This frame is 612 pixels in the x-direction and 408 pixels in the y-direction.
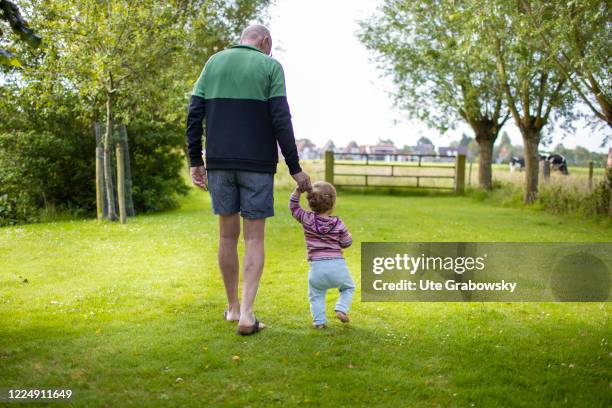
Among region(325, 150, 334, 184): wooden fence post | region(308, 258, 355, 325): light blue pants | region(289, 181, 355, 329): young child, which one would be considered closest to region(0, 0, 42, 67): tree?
region(289, 181, 355, 329): young child

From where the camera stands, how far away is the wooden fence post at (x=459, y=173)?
2334 centimetres

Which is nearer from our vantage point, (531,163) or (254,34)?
(254,34)

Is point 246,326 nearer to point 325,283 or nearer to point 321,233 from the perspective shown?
point 325,283

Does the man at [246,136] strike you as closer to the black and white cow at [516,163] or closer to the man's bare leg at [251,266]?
the man's bare leg at [251,266]

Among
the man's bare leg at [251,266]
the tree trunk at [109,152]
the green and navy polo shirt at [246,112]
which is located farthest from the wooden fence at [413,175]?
the green and navy polo shirt at [246,112]

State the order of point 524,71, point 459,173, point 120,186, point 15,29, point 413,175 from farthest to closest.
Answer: point 413,175
point 459,173
point 524,71
point 120,186
point 15,29

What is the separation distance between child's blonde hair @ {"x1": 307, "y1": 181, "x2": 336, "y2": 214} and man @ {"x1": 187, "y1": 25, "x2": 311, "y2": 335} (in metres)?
0.23

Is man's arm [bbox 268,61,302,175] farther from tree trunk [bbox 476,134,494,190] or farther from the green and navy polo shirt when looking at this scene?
tree trunk [bbox 476,134,494,190]

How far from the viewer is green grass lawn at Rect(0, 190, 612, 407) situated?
3682mm

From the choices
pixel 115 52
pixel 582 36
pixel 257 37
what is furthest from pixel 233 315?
pixel 582 36

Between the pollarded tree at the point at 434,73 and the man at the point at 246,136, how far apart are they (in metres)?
14.6

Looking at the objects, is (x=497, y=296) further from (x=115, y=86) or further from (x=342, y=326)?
(x=115, y=86)

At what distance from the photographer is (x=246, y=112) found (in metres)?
4.56

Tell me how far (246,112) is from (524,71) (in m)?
11.5
